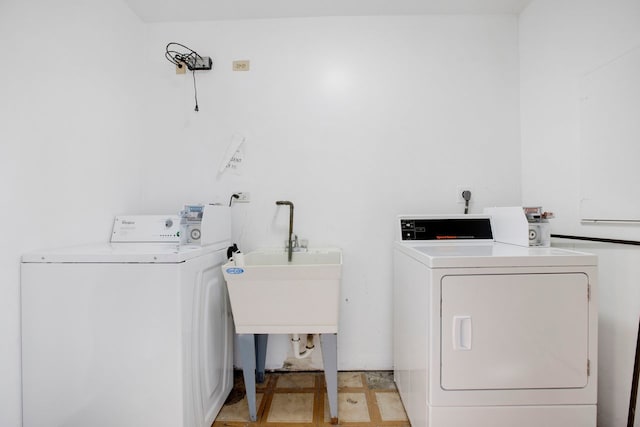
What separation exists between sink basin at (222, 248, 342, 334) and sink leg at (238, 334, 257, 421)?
0.06 meters

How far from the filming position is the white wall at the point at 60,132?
1150 mm

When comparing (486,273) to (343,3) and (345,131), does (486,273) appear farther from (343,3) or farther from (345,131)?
(343,3)

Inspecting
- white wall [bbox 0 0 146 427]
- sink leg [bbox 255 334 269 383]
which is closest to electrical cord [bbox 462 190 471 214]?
sink leg [bbox 255 334 269 383]

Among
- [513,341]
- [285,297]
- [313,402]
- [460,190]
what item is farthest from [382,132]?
[313,402]

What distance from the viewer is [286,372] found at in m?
1.94

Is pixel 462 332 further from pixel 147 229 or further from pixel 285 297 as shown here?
pixel 147 229

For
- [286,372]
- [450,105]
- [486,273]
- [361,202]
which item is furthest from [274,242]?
[450,105]

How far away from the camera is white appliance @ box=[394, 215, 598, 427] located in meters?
1.10

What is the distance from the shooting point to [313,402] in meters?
1.65

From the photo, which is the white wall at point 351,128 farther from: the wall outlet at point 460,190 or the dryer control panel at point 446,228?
the dryer control panel at point 446,228

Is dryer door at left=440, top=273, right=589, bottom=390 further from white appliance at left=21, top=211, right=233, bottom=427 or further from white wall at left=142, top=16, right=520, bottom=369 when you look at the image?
white appliance at left=21, top=211, right=233, bottom=427

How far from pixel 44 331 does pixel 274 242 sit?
1.20 metres

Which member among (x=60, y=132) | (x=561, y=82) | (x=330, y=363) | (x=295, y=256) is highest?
(x=561, y=82)

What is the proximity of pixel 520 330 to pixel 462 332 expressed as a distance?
0.23 meters
